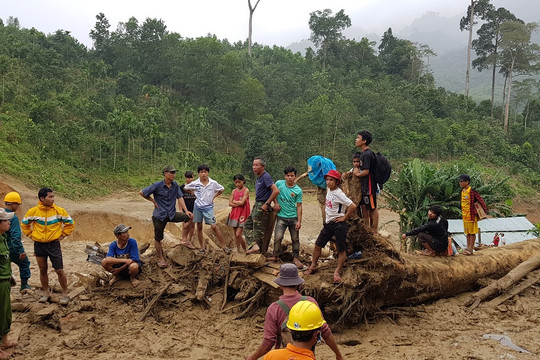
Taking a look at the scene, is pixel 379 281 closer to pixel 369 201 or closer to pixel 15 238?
pixel 369 201

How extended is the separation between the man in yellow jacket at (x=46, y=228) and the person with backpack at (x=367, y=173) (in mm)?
4689

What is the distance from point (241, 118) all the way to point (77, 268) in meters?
27.3

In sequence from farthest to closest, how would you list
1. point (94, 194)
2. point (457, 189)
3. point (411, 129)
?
point (411, 129) → point (94, 194) → point (457, 189)

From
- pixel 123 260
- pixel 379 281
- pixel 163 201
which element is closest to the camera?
pixel 379 281

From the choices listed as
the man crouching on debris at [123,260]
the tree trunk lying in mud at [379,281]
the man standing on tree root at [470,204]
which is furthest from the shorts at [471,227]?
the man crouching on debris at [123,260]

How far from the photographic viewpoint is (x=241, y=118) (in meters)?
35.6

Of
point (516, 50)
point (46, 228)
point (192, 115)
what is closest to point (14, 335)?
point (46, 228)

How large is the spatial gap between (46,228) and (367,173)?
5.02 meters

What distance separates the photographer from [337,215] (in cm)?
610

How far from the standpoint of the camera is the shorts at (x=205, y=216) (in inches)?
302

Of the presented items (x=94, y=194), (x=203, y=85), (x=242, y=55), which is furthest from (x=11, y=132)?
(x=242, y=55)

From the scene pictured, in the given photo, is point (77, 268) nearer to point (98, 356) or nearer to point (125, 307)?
point (125, 307)

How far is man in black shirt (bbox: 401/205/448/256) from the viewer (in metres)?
7.36

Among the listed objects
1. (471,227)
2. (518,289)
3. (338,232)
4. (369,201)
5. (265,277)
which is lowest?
(518,289)
